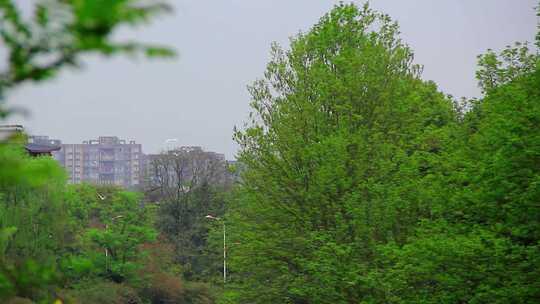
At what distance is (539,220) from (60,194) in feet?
88.7

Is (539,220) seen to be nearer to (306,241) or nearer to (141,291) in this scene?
(306,241)

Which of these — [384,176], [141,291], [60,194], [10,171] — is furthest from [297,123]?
[141,291]

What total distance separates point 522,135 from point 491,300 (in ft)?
10.8

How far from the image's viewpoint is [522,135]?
48.4 ft

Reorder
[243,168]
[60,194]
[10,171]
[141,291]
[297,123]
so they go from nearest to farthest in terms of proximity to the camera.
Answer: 1. [10,171]
2. [297,123]
3. [243,168]
4. [60,194]
5. [141,291]

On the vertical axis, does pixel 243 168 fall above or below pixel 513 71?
below

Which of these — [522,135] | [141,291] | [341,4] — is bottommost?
[141,291]

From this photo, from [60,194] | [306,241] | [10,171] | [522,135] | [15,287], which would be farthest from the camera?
[60,194]

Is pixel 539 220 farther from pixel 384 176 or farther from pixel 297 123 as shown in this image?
pixel 297 123

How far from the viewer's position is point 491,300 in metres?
13.8

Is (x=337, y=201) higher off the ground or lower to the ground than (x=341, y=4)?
lower

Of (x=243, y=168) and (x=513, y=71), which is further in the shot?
(x=243, y=168)

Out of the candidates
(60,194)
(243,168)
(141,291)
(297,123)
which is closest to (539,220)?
(297,123)

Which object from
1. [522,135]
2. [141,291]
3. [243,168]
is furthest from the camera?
[141,291]
